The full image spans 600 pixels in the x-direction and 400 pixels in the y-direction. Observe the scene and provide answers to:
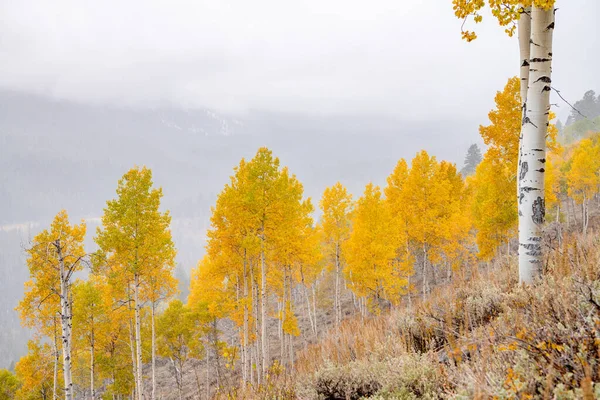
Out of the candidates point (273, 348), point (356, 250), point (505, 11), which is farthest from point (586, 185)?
point (505, 11)

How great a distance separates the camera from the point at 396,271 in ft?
65.7

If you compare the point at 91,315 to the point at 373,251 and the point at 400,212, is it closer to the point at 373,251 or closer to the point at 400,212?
the point at 373,251

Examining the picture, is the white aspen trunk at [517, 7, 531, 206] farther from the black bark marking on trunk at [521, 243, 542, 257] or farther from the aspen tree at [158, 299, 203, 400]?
the aspen tree at [158, 299, 203, 400]

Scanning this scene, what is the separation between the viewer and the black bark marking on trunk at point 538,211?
495 centimetres

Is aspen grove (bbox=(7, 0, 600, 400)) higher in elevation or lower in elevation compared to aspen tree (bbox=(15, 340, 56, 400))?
higher

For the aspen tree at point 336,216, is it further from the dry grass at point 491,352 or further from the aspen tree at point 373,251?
the dry grass at point 491,352

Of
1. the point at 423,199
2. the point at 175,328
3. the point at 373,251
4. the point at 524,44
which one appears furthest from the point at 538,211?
the point at 175,328

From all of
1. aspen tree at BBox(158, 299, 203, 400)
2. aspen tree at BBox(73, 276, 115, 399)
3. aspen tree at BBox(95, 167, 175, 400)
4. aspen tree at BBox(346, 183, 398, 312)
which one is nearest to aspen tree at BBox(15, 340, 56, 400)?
aspen tree at BBox(73, 276, 115, 399)

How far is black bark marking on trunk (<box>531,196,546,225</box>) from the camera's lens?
16.2ft

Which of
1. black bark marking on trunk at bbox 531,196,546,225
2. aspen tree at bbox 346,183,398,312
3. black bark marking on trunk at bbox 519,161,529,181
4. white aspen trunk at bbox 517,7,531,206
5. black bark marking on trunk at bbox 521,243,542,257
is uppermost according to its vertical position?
white aspen trunk at bbox 517,7,531,206

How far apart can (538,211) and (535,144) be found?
1024mm

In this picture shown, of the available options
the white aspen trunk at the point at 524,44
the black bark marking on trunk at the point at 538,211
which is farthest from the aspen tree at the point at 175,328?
the white aspen trunk at the point at 524,44

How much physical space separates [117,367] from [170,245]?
11.7 meters

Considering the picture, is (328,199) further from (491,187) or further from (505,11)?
(505,11)
